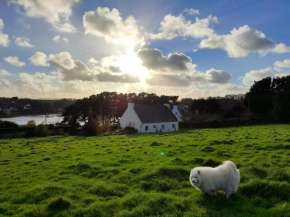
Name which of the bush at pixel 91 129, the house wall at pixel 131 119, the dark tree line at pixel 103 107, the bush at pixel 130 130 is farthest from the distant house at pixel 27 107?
the bush at pixel 130 130

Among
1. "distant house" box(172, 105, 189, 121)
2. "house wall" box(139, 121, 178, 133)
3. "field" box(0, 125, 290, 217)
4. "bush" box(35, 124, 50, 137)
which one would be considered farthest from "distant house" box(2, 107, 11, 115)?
"field" box(0, 125, 290, 217)

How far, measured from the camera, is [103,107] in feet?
216

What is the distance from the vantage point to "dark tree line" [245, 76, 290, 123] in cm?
5736

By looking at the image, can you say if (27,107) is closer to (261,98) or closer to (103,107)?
(103,107)

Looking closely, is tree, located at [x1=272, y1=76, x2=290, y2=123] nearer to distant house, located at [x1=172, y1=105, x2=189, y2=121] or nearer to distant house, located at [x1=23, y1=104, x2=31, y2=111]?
distant house, located at [x1=172, y1=105, x2=189, y2=121]

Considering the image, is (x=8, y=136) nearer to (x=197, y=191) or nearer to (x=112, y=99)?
(x=197, y=191)

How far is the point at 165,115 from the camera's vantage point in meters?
53.6

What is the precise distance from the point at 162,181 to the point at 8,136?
36.0 meters

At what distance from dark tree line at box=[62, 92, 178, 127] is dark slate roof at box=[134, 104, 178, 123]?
853 centimetres

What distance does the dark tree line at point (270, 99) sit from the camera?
57359 millimetres

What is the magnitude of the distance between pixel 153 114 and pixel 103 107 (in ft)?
67.3

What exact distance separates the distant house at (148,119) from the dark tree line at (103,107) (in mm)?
6099

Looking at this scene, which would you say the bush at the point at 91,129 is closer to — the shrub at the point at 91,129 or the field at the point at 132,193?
the shrub at the point at 91,129

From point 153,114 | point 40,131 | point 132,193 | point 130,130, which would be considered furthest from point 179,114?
point 132,193
